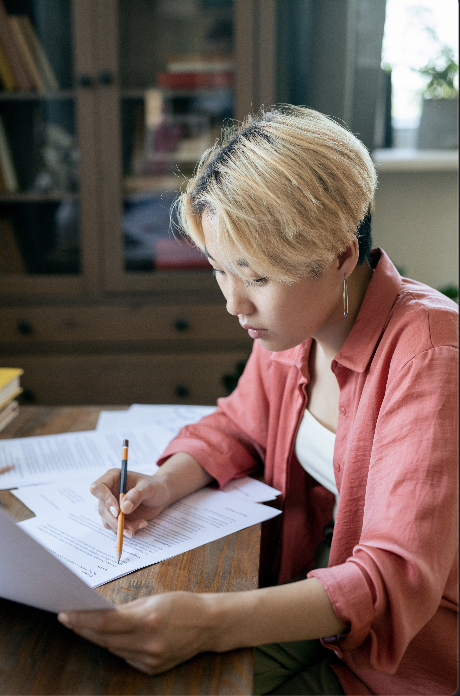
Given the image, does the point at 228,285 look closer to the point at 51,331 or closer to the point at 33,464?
the point at 33,464

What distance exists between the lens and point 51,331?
238 centimetres

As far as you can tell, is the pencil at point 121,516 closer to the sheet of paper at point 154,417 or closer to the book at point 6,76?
the sheet of paper at point 154,417

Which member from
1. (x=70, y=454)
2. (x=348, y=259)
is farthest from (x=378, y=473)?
(x=70, y=454)

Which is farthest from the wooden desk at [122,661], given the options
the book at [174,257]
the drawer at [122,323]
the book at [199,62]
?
the book at [199,62]

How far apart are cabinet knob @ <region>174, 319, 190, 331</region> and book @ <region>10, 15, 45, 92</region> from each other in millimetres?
977

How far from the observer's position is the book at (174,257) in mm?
2396

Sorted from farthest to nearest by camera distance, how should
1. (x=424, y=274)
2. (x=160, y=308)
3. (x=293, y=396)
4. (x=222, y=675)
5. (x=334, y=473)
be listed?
(x=424, y=274) < (x=160, y=308) < (x=293, y=396) < (x=334, y=473) < (x=222, y=675)

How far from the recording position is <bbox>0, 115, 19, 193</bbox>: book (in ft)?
7.92

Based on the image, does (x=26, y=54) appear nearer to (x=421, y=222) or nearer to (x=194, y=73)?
(x=194, y=73)

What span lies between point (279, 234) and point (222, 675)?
1.65ft

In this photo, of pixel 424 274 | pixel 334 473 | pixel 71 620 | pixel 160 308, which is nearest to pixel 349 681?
pixel 334 473

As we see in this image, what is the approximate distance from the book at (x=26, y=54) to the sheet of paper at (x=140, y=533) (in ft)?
6.25

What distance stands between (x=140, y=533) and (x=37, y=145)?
6.42 ft

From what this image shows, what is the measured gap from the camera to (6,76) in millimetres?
2342
